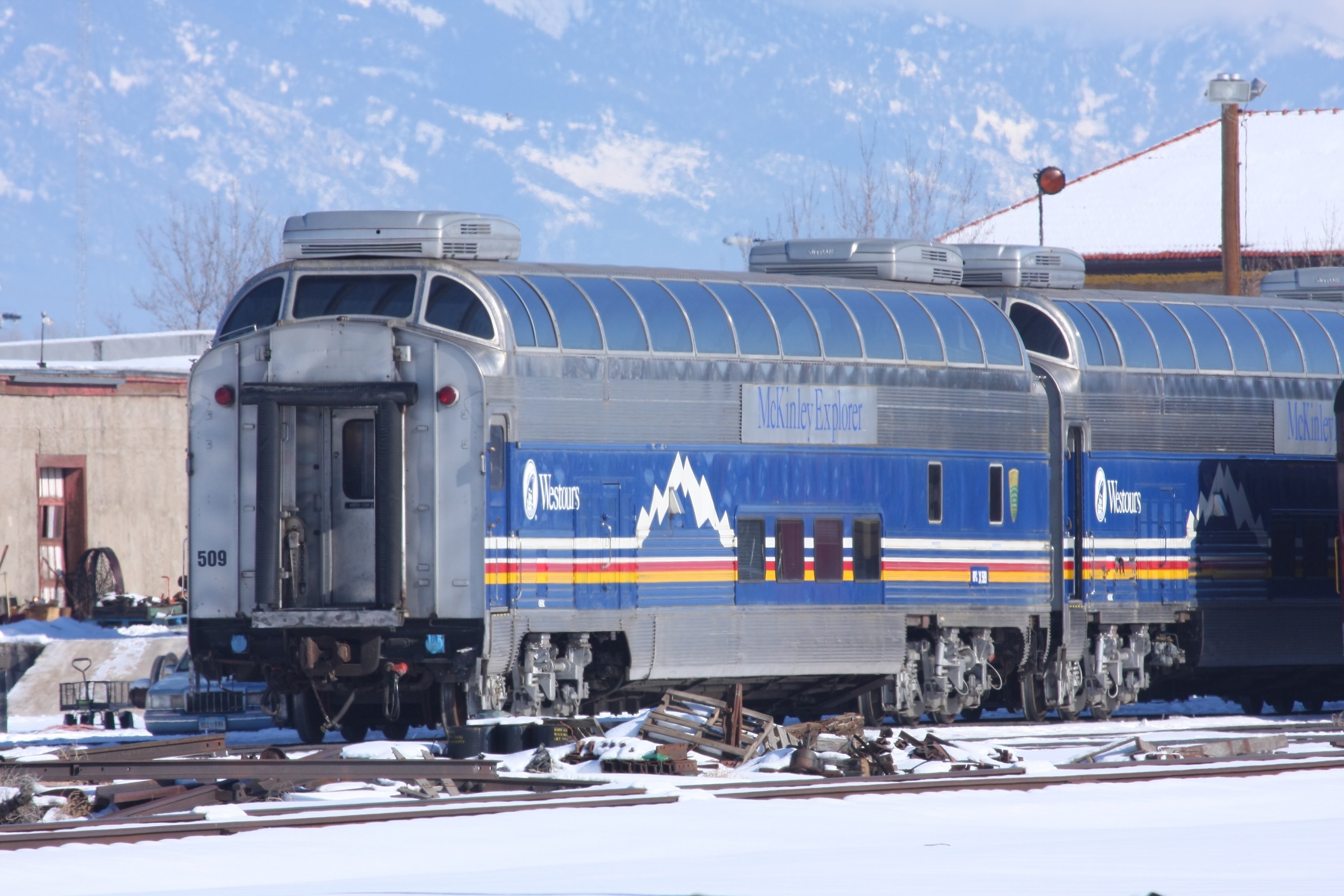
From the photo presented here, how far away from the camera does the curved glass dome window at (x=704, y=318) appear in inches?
917

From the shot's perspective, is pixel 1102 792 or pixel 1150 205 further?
pixel 1150 205

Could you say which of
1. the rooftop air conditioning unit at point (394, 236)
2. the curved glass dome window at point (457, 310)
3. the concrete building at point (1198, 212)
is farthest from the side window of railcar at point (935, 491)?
the concrete building at point (1198, 212)

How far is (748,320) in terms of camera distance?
78.0 feet

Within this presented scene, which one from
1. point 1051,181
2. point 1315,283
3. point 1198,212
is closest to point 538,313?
Answer: point 1315,283

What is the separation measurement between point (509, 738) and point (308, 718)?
3.27m

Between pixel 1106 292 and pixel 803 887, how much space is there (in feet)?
52.7

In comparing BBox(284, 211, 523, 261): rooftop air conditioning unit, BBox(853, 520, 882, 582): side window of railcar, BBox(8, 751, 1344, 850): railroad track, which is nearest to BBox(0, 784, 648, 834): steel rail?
BBox(8, 751, 1344, 850): railroad track

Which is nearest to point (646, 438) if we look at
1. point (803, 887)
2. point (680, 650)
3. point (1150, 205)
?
point (680, 650)

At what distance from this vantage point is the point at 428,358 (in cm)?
2156

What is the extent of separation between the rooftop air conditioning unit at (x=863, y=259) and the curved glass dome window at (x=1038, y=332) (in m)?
0.93

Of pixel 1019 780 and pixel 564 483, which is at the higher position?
pixel 564 483

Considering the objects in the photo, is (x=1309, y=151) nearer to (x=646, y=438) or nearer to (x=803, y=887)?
(x=646, y=438)

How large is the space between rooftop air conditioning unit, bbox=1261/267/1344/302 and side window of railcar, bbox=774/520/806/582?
10494 mm

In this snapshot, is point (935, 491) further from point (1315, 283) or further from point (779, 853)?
point (779, 853)
